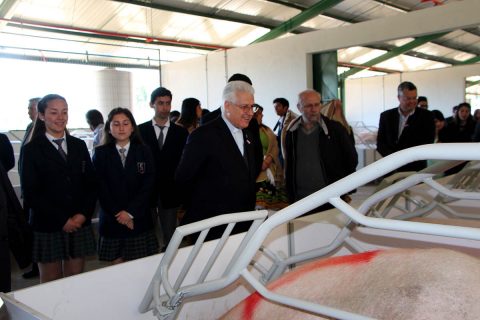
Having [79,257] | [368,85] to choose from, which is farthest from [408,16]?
[368,85]

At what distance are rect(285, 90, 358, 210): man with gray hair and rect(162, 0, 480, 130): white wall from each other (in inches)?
150

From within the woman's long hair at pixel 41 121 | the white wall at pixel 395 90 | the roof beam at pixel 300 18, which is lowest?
the woman's long hair at pixel 41 121

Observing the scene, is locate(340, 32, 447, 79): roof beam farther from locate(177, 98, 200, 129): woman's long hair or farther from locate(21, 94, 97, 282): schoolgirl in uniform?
locate(21, 94, 97, 282): schoolgirl in uniform

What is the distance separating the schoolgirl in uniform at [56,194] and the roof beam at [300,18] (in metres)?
7.87

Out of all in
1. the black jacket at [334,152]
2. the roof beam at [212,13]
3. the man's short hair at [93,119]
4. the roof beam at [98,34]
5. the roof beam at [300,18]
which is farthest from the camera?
the roof beam at [300,18]

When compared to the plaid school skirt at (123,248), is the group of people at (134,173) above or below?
above

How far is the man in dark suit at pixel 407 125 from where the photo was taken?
3.30m

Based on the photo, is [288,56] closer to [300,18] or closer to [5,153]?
[300,18]

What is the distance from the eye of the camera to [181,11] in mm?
8781

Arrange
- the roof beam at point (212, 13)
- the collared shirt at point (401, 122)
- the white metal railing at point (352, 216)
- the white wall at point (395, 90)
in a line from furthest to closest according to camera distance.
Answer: the white wall at point (395, 90) → the roof beam at point (212, 13) → the collared shirt at point (401, 122) → the white metal railing at point (352, 216)

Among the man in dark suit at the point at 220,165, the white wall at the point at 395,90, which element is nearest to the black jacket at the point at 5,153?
the man in dark suit at the point at 220,165

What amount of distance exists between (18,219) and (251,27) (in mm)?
8939

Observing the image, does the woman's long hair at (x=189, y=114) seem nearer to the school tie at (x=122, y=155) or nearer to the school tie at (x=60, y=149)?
the school tie at (x=122, y=155)

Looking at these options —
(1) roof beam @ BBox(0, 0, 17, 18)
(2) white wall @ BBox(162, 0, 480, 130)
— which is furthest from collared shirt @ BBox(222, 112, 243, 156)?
(1) roof beam @ BBox(0, 0, 17, 18)
